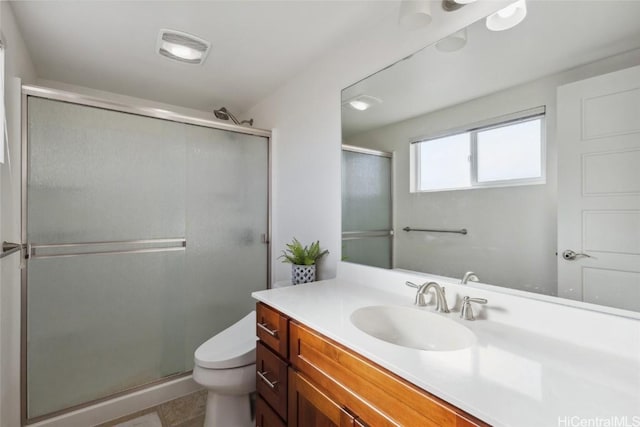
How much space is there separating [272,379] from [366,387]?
1.91ft

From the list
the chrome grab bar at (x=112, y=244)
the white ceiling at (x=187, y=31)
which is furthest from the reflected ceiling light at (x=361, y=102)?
the chrome grab bar at (x=112, y=244)

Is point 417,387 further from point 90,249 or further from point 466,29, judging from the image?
point 90,249

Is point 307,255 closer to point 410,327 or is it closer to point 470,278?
point 410,327

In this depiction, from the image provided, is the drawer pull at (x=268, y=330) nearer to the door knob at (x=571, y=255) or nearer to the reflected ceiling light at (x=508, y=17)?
the door knob at (x=571, y=255)

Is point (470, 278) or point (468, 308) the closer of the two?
point (468, 308)

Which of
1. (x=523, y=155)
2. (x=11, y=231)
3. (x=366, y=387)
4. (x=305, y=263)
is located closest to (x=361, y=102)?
(x=523, y=155)

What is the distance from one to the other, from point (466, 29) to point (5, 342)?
2477 millimetres

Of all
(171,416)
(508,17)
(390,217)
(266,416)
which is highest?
(508,17)

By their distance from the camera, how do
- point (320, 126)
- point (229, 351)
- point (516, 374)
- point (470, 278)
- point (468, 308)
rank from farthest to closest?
point (320, 126) → point (229, 351) → point (470, 278) → point (468, 308) → point (516, 374)

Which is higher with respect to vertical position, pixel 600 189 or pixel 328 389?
pixel 600 189

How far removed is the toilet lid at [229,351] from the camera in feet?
4.85

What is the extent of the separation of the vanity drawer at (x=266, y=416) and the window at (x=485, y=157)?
1.17m

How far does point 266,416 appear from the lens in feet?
4.21

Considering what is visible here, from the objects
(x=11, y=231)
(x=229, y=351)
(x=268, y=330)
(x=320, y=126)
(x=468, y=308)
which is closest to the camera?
(x=468, y=308)
